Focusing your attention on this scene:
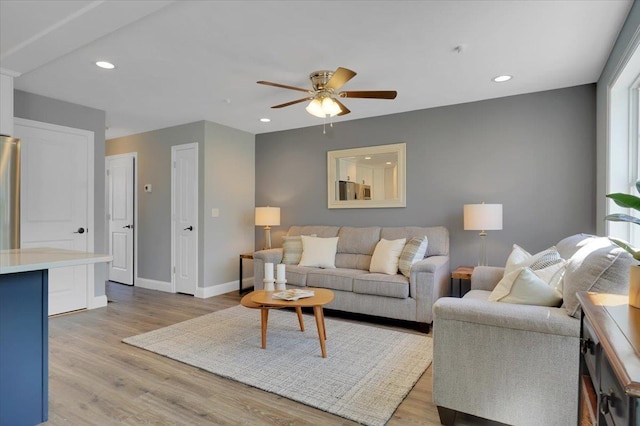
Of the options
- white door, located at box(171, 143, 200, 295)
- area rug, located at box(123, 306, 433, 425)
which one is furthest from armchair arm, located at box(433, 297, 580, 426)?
white door, located at box(171, 143, 200, 295)

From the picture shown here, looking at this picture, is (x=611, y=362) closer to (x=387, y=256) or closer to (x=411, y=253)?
(x=411, y=253)

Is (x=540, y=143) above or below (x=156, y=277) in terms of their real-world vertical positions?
above

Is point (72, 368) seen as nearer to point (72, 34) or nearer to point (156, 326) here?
point (156, 326)

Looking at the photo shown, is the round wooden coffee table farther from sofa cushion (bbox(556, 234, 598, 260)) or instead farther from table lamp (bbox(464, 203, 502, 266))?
sofa cushion (bbox(556, 234, 598, 260))

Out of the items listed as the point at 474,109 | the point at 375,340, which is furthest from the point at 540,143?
the point at 375,340

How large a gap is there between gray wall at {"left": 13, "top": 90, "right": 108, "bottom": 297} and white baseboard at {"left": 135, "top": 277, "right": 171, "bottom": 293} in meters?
0.91

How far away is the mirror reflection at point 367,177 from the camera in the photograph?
4.48m

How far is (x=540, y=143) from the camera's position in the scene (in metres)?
3.68

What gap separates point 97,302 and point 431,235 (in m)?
4.07

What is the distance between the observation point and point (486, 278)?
3029 millimetres

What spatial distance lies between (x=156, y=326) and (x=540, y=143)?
173 inches

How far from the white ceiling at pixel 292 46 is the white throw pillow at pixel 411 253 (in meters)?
1.59

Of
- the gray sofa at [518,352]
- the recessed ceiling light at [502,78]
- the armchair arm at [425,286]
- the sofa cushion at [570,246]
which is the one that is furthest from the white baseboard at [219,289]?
the recessed ceiling light at [502,78]

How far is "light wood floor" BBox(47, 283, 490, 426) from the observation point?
77.0 inches
